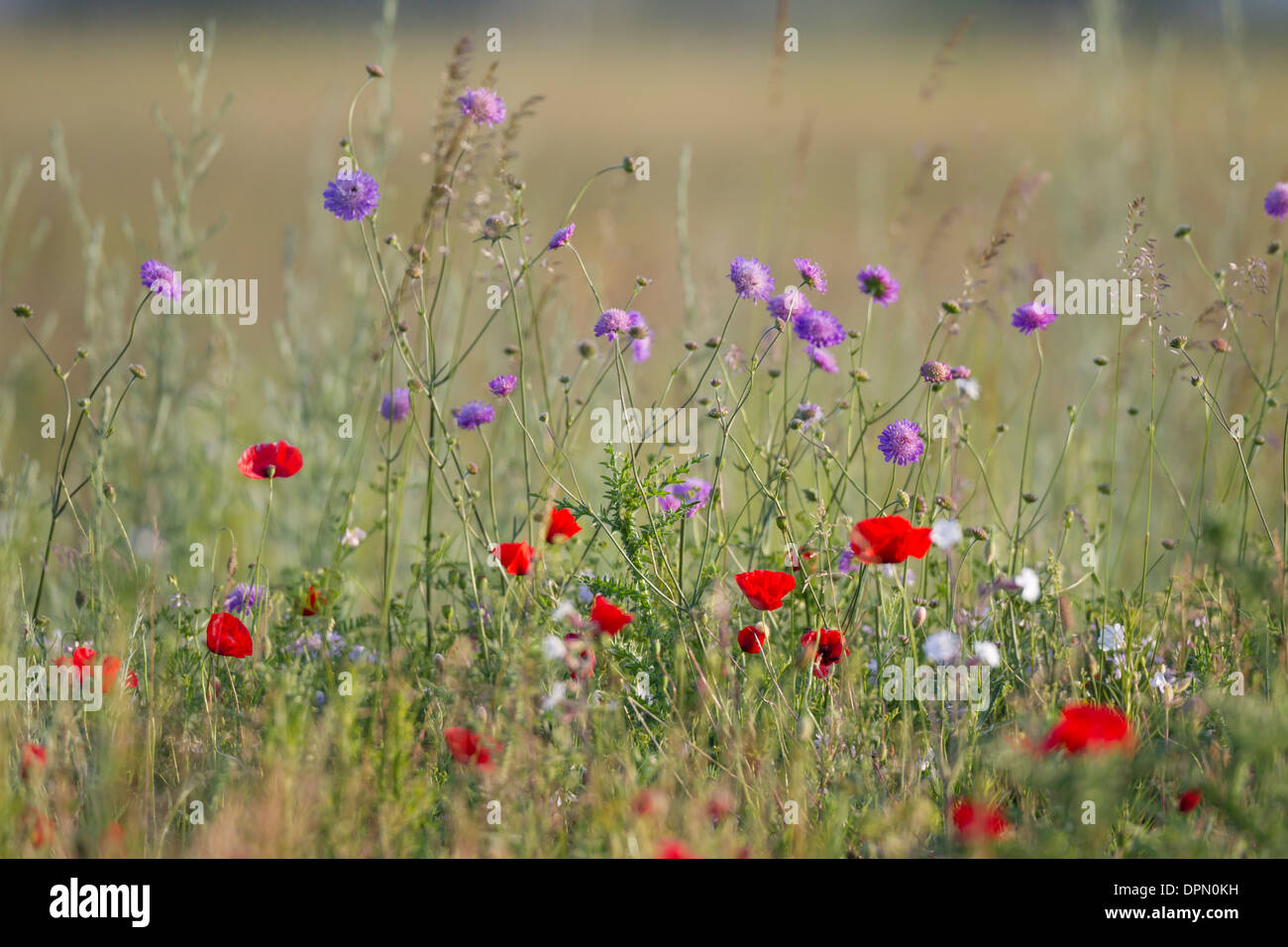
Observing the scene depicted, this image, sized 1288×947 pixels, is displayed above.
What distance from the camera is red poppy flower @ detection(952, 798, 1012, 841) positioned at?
4.52 ft

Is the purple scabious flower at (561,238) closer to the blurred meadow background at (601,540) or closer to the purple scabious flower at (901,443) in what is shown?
the blurred meadow background at (601,540)

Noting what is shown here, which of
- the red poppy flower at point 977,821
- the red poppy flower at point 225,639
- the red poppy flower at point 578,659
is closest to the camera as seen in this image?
the red poppy flower at point 977,821

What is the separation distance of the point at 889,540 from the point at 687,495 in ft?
1.79

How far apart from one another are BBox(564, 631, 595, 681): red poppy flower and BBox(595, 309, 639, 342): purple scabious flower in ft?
2.04

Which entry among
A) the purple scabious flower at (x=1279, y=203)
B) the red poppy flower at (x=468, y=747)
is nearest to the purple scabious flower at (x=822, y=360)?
the purple scabious flower at (x=1279, y=203)

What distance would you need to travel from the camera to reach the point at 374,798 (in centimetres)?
173

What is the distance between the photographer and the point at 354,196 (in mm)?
2213

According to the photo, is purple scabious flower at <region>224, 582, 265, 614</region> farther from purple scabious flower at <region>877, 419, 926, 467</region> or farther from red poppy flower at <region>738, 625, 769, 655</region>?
purple scabious flower at <region>877, 419, 926, 467</region>

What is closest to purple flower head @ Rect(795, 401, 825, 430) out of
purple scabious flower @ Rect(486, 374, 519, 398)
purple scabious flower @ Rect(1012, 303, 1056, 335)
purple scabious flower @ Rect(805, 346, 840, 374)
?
purple scabious flower @ Rect(805, 346, 840, 374)

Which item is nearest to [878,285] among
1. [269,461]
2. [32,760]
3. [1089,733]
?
[1089,733]

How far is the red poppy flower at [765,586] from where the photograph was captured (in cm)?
192

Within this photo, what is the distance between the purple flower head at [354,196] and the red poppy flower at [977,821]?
65.9 inches

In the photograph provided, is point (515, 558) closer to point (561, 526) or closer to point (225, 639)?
point (561, 526)
